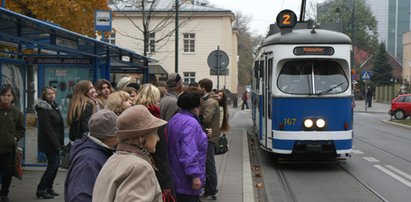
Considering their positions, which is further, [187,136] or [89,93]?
[89,93]

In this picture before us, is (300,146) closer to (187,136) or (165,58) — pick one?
(187,136)

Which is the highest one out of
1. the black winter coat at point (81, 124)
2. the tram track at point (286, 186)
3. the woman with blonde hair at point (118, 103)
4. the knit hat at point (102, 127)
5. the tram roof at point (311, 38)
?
the tram roof at point (311, 38)

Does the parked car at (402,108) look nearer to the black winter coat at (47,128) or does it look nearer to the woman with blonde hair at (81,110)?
the black winter coat at (47,128)

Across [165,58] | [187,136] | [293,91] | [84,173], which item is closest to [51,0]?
[293,91]

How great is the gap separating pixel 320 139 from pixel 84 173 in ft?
29.8

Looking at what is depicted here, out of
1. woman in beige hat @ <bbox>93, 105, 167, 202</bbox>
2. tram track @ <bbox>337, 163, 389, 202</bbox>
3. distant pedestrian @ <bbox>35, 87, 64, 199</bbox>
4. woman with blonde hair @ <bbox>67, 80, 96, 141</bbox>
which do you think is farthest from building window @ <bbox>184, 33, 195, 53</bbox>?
woman in beige hat @ <bbox>93, 105, 167, 202</bbox>

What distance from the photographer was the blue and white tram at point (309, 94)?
39.7 ft

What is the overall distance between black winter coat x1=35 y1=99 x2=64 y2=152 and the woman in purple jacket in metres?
3.12

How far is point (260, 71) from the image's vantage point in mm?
14016

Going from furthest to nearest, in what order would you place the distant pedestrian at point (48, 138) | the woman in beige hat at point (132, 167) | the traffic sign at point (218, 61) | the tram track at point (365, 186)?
1. the traffic sign at point (218, 61)
2. the tram track at point (365, 186)
3. the distant pedestrian at point (48, 138)
4. the woman in beige hat at point (132, 167)

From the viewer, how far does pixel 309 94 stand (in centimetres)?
1223

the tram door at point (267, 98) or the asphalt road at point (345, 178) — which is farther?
the tram door at point (267, 98)

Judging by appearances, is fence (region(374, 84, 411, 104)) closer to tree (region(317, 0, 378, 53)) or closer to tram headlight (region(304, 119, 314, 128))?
tree (region(317, 0, 378, 53))

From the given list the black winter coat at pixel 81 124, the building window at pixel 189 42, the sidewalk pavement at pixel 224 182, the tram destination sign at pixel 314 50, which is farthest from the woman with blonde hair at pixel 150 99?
the building window at pixel 189 42
